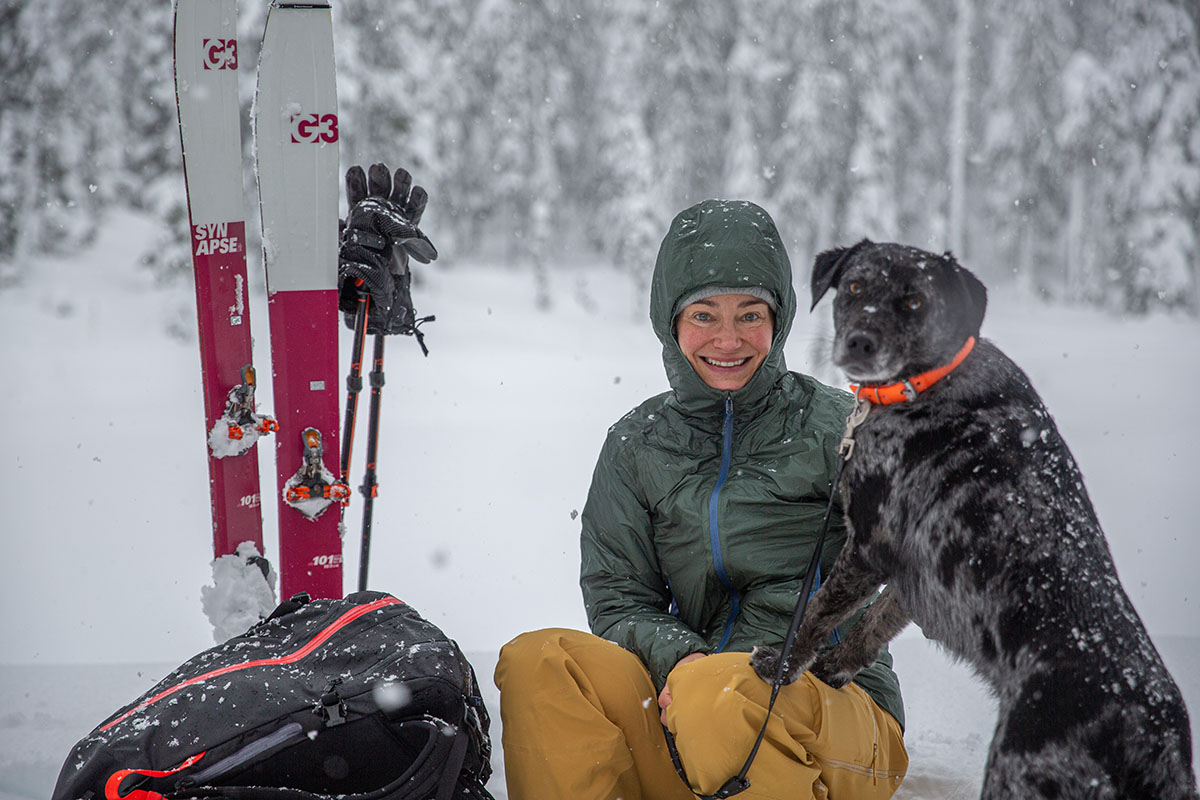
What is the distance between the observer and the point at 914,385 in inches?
72.6

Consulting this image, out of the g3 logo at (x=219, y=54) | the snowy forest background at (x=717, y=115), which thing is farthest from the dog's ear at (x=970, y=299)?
the snowy forest background at (x=717, y=115)

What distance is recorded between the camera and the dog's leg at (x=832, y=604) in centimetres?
190

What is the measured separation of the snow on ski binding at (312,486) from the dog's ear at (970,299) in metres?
1.84

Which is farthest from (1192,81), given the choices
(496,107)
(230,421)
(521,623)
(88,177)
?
(88,177)

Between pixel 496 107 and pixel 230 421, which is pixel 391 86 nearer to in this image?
pixel 496 107

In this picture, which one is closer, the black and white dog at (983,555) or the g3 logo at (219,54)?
the black and white dog at (983,555)

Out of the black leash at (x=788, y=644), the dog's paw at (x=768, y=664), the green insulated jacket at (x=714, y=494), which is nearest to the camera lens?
the black leash at (x=788, y=644)

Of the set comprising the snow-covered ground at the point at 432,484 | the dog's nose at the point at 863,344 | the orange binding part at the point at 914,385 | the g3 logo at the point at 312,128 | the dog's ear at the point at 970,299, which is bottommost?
the snow-covered ground at the point at 432,484

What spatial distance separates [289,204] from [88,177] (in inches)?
528

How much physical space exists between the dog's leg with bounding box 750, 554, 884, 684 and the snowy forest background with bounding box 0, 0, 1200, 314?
35.9 ft

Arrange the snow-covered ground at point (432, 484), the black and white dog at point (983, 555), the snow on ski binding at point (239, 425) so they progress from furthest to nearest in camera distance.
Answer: the snow-covered ground at point (432, 484) < the snow on ski binding at point (239, 425) < the black and white dog at point (983, 555)

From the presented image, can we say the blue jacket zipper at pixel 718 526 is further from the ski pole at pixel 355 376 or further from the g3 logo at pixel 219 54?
the g3 logo at pixel 219 54

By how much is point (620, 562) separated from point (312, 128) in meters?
1.73

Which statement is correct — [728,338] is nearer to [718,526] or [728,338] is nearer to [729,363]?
[729,363]
